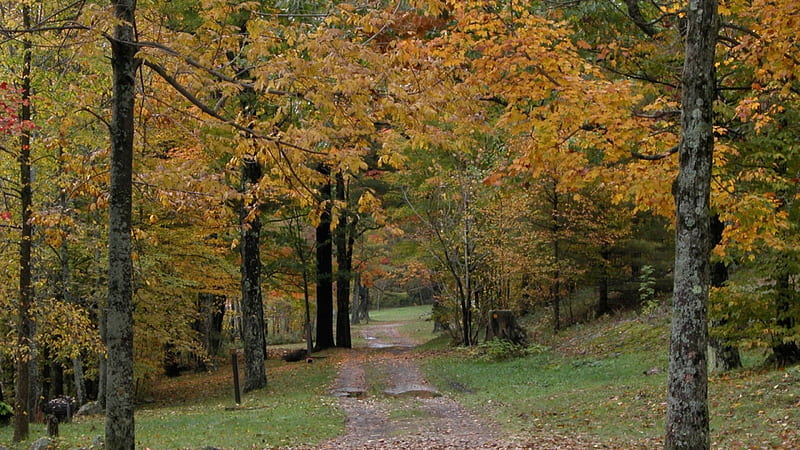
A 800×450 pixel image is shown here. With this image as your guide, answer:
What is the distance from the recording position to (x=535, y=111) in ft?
23.7

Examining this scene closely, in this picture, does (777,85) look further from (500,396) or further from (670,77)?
(500,396)

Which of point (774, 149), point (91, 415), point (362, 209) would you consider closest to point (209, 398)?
point (91, 415)

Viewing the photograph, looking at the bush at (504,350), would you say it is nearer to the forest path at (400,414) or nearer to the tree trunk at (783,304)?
the forest path at (400,414)

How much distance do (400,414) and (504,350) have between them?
829 centimetres

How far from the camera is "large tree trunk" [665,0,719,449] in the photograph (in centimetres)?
551

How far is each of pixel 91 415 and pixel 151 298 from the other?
10.6ft

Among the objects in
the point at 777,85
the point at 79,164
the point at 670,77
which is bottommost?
the point at 79,164

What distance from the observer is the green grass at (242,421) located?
1027 cm

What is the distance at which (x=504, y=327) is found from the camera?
20891 millimetres

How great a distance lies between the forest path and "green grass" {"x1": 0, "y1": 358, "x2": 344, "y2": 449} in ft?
1.56

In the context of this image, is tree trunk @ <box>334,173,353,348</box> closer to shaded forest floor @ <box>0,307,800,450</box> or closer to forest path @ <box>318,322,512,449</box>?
shaded forest floor @ <box>0,307,800,450</box>

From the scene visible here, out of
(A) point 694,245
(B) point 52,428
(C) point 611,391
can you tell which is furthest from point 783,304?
(B) point 52,428

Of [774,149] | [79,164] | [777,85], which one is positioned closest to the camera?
[79,164]

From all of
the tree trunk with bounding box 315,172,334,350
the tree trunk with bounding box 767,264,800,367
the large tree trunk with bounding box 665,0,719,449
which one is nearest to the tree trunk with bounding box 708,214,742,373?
the tree trunk with bounding box 767,264,800,367
